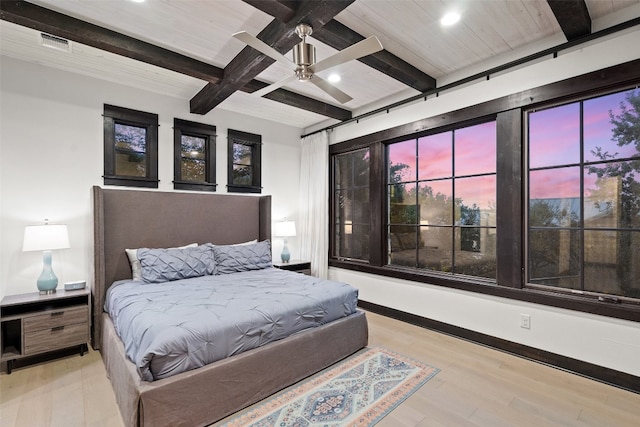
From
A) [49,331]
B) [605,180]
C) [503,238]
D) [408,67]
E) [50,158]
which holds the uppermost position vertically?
[408,67]

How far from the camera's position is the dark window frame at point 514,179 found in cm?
238

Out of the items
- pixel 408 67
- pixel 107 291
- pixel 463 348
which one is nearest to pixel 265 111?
pixel 408 67

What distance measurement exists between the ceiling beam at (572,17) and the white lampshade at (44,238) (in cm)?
437

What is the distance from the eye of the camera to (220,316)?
2.14 metres

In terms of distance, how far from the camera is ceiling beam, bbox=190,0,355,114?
1.99m

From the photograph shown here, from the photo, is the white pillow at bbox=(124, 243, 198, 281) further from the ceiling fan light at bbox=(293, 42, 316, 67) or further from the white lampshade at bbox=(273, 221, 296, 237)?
the ceiling fan light at bbox=(293, 42, 316, 67)

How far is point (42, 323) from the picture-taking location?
2.67 meters

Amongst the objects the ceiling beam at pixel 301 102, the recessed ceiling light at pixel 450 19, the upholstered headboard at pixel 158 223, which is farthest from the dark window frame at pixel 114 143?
the recessed ceiling light at pixel 450 19

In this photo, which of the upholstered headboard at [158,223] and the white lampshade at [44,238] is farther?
the upholstered headboard at [158,223]

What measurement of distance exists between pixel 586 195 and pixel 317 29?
8.37ft

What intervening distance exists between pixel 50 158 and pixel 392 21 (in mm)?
3509

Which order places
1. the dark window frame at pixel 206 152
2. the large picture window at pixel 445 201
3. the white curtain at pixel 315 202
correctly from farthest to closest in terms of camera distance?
the white curtain at pixel 315 202 < the dark window frame at pixel 206 152 < the large picture window at pixel 445 201

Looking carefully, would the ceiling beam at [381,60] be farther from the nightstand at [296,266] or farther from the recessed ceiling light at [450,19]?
the nightstand at [296,266]

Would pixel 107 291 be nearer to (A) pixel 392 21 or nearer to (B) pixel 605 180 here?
(A) pixel 392 21
